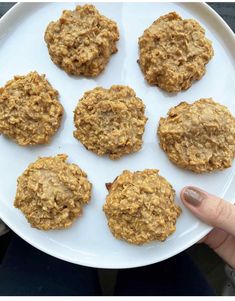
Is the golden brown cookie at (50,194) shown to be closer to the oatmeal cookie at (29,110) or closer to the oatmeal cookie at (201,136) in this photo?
the oatmeal cookie at (29,110)

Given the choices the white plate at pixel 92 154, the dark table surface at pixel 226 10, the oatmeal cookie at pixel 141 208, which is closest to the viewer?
the oatmeal cookie at pixel 141 208

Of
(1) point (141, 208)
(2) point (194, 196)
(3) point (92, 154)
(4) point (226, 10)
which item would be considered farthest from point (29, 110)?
(4) point (226, 10)

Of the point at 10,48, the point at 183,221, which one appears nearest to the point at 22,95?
the point at 10,48

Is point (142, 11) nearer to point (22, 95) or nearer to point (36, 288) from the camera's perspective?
point (22, 95)

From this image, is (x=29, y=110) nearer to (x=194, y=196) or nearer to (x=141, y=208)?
(x=141, y=208)

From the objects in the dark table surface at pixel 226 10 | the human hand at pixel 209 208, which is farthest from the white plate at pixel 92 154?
the dark table surface at pixel 226 10

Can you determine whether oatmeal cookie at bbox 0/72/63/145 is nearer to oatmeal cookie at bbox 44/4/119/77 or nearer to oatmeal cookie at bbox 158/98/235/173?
oatmeal cookie at bbox 44/4/119/77
